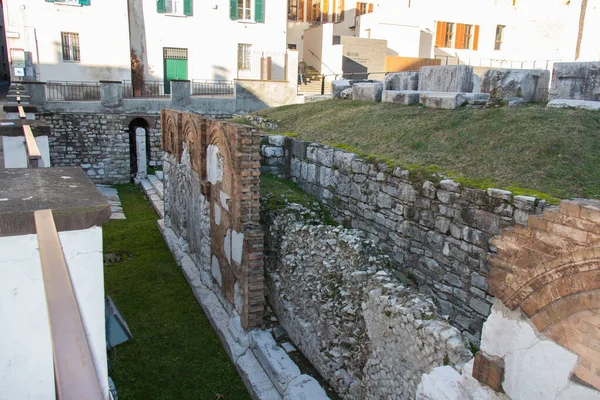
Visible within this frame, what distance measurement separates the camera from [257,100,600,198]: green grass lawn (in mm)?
5441

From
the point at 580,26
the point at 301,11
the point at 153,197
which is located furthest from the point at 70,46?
the point at 580,26

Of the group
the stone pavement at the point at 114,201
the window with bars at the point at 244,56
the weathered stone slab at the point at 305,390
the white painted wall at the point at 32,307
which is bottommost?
the stone pavement at the point at 114,201

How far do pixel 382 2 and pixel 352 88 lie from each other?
22.2 metres

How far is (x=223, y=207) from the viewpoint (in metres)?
7.16

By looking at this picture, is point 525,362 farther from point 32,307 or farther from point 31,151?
point 31,151

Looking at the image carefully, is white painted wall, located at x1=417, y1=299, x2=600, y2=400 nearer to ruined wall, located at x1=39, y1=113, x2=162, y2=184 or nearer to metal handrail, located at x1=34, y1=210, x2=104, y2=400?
metal handrail, located at x1=34, y1=210, x2=104, y2=400

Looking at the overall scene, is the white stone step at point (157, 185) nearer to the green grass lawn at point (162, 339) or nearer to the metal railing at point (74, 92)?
the green grass lawn at point (162, 339)

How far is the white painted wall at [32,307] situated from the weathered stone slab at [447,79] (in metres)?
7.88

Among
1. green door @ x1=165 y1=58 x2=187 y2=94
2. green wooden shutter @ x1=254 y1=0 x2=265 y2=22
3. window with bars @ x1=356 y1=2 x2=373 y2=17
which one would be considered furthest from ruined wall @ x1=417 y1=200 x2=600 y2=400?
window with bars @ x1=356 y1=2 x2=373 y2=17

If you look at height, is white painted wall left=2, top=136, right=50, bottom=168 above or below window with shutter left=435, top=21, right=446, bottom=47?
below

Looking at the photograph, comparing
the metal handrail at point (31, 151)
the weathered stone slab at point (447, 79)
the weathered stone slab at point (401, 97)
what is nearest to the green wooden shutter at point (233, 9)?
the weathered stone slab at point (401, 97)

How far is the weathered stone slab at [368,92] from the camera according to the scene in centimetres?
1075

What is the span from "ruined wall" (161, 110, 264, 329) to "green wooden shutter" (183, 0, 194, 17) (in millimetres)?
14133

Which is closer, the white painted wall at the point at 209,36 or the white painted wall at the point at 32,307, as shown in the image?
the white painted wall at the point at 32,307
